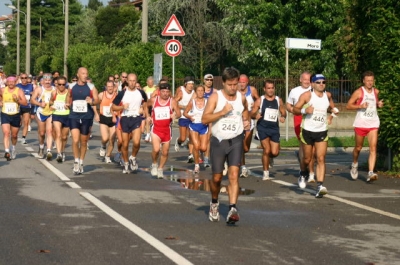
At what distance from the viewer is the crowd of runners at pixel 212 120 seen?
1182 centimetres

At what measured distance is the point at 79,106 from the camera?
1817 centimetres

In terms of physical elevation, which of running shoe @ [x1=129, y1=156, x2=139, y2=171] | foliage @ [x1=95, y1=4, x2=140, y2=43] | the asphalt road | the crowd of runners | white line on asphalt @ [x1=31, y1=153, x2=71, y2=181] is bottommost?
the asphalt road

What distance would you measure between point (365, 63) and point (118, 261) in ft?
37.1

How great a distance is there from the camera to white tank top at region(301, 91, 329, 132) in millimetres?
14992

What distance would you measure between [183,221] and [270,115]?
19.5 feet

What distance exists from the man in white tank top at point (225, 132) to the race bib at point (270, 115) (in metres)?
5.41

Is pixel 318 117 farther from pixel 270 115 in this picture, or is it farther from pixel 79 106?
pixel 79 106

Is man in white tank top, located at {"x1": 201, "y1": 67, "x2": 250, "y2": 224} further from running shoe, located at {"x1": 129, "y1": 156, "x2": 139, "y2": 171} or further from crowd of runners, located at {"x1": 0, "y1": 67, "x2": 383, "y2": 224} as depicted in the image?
running shoe, located at {"x1": 129, "y1": 156, "x2": 139, "y2": 171}

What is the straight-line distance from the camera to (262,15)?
137 feet

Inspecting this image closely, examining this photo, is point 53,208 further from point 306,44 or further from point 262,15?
point 262,15

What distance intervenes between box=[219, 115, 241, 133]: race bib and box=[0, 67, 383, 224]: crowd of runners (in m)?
0.01

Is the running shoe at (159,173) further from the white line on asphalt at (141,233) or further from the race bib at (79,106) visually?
the white line on asphalt at (141,233)

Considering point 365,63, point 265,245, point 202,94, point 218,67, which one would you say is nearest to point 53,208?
point 265,245

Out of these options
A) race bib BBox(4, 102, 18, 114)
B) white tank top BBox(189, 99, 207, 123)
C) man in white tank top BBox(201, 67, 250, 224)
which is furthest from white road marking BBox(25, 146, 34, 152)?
man in white tank top BBox(201, 67, 250, 224)
